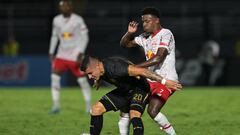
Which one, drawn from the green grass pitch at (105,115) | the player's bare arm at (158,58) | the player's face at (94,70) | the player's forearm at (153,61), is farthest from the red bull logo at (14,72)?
the player's face at (94,70)

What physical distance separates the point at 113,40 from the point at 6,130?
16754 millimetres

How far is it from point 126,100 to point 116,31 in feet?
66.2

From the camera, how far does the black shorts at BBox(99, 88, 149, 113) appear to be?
8.88 metres

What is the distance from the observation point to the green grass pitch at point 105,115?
11.4 meters

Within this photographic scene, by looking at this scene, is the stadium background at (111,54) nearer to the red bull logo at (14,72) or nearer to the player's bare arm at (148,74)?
the red bull logo at (14,72)

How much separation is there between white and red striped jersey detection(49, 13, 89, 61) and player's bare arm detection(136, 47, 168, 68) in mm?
6034

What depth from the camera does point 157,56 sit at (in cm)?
923

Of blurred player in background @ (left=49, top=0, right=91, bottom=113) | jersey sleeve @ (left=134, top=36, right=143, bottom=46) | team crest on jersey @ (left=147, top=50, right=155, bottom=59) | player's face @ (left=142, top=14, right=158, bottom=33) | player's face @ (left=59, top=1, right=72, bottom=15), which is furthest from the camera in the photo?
blurred player in background @ (left=49, top=0, right=91, bottom=113)

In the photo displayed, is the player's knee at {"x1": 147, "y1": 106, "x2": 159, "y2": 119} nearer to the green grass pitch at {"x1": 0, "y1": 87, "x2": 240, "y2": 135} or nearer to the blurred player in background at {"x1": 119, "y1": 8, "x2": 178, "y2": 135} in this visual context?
the blurred player in background at {"x1": 119, "y1": 8, "x2": 178, "y2": 135}

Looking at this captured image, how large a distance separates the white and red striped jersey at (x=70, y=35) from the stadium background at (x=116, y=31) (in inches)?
371

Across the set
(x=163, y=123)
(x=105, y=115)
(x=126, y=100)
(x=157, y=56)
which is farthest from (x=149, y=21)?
(x=105, y=115)

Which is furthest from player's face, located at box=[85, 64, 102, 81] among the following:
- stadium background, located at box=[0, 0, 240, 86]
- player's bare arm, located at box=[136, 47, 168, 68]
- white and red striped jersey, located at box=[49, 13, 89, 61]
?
stadium background, located at box=[0, 0, 240, 86]

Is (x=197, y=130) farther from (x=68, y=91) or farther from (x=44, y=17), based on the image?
(x=44, y=17)

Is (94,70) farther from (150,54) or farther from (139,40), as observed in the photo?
(139,40)
